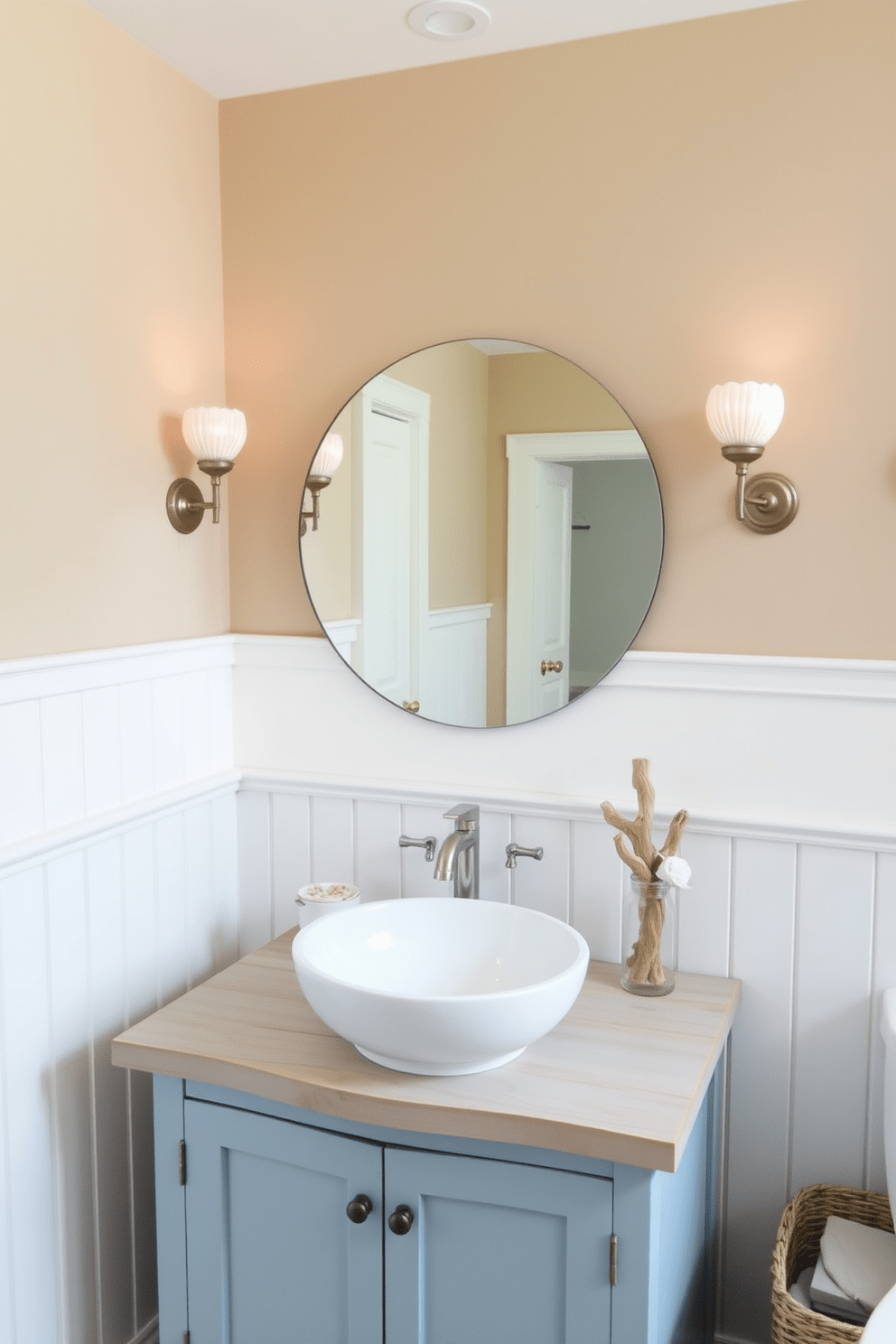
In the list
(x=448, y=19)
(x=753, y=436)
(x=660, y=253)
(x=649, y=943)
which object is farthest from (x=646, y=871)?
(x=448, y=19)

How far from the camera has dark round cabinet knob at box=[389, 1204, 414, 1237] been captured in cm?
152

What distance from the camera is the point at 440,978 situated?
180 cm

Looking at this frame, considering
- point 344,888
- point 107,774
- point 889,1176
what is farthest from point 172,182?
point 889,1176

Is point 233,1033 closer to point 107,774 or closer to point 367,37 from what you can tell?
point 107,774

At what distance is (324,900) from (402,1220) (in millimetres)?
580

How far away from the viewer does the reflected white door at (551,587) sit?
6.38ft

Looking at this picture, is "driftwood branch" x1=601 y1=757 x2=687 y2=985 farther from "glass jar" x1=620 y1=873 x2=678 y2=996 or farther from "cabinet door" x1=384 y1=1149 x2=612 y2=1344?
"cabinet door" x1=384 y1=1149 x2=612 y2=1344

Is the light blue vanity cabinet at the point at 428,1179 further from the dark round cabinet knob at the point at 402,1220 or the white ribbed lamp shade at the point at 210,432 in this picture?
the white ribbed lamp shade at the point at 210,432

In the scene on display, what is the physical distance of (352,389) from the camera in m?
2.10

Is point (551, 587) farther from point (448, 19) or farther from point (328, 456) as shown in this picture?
point (448, 19)

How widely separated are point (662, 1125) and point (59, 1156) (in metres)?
0.98

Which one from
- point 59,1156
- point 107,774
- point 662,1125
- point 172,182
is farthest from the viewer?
point 172,182

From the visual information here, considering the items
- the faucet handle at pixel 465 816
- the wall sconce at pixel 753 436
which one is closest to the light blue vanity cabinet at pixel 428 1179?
the faucet handle at pixel 465 816

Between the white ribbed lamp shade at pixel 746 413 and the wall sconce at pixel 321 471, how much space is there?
28.2 inches
